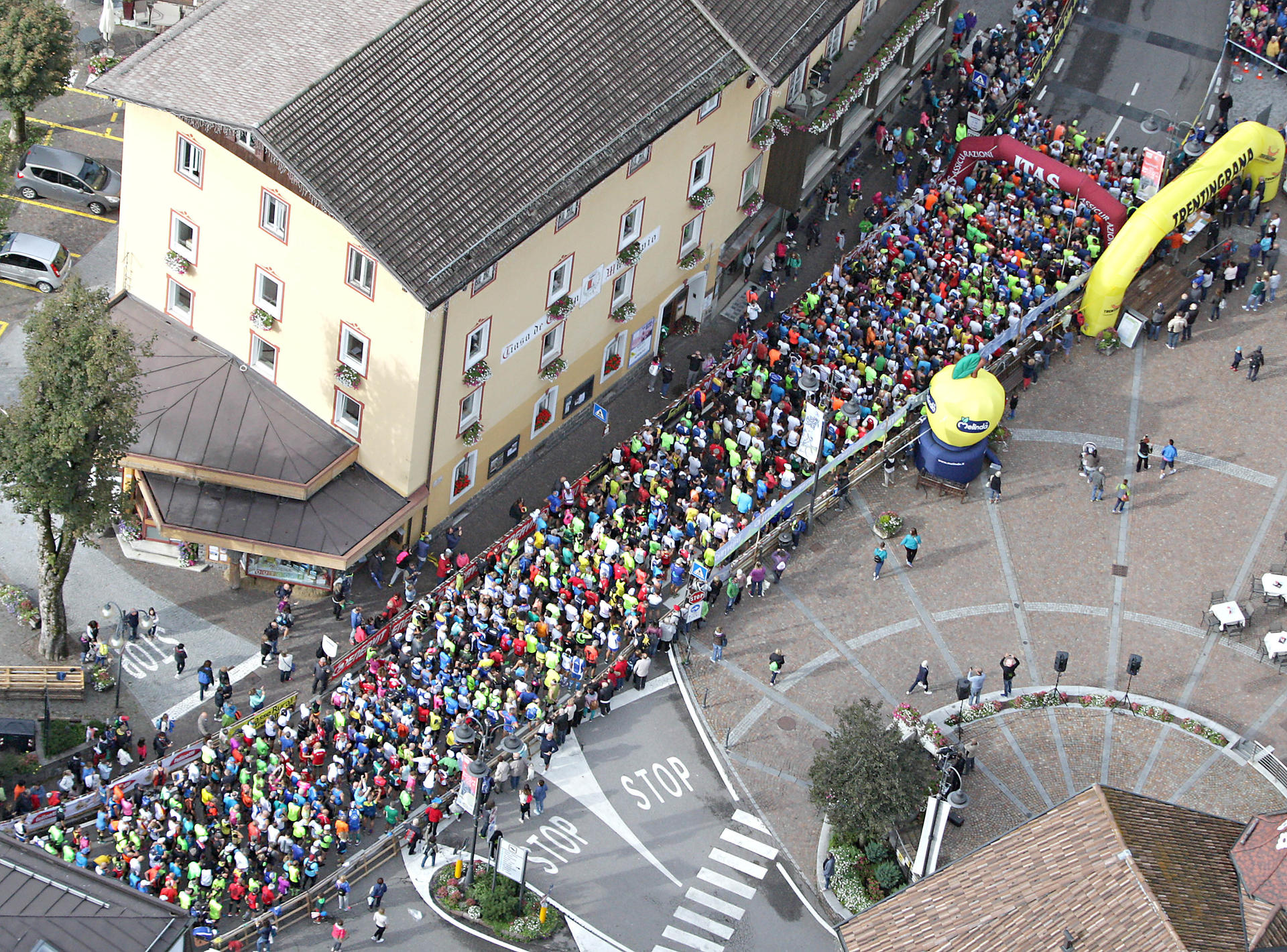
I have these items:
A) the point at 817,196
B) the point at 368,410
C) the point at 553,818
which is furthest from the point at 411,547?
the point at 817,196

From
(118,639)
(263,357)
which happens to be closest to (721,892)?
(118,639)

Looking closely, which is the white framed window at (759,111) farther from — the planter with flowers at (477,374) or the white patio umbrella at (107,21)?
the white patio umbrella at (107,21)

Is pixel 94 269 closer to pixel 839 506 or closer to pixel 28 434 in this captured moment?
pixel 28 434

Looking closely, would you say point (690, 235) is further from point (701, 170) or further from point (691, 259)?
point (701, 170)

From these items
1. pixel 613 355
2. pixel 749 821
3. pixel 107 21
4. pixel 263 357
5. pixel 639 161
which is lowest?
pixel 749 821

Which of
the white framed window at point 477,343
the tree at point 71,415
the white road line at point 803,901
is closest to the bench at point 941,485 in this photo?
the white framed window at point 477,343

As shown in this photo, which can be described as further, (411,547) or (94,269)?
(94,269)
